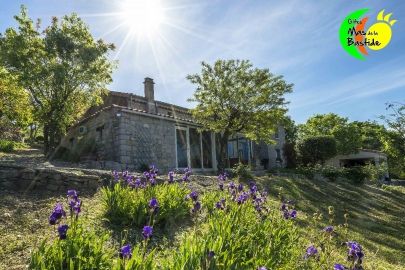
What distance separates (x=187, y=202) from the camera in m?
6.77

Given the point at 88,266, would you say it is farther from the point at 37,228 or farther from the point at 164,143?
the point at 164,143

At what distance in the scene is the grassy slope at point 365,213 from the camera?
24.7 feet

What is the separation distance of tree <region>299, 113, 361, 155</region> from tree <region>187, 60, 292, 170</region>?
1454 centimetres

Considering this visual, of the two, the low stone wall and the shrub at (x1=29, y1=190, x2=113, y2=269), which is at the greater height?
the low stone wall

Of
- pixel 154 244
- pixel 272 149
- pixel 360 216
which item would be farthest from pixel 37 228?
pixel 272 149

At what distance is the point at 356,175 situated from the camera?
67.6ft

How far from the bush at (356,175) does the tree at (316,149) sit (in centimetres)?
666

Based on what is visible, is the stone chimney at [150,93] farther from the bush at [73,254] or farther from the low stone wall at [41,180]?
the bush at [73,254]

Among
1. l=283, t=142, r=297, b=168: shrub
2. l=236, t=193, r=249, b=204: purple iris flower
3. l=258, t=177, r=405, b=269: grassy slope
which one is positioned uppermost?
l=283, t=142, r=297, b=168: shrub

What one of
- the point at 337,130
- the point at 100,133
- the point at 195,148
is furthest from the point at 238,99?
the point at 337,130

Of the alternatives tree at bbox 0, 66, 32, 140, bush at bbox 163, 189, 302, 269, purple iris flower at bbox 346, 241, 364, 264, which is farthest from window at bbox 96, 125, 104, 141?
purple iris flower at bbox 346, 241, 364, 264

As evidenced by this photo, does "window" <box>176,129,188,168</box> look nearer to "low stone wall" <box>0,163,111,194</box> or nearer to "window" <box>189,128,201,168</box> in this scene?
"window" <box>189,128,201,168</box>

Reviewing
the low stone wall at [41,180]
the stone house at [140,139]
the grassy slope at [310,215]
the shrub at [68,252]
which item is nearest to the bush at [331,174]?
the grassy slope at [310,215]

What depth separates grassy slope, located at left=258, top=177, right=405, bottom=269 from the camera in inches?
296
